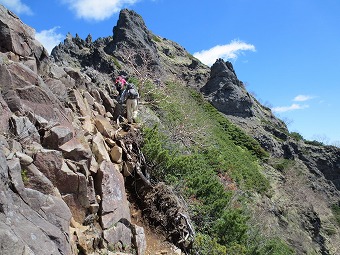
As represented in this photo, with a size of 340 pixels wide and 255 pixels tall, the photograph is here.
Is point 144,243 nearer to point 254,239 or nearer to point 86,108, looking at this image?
point 86,108

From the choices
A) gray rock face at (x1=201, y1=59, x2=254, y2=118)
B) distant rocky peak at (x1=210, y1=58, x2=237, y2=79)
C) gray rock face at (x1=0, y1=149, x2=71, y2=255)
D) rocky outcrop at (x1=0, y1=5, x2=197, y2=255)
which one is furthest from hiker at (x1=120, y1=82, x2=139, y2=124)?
distant rocky peak at (x1=210, y1=58, x2=237, y2=79)

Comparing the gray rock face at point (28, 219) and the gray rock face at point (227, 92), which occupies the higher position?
the gray rock face at point (227, 92)

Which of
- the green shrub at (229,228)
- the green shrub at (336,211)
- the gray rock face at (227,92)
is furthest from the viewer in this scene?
the gray rock face at (227,92)

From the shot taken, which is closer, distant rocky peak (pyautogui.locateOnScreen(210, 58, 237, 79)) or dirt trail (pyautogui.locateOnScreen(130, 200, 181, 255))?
dirt trail (pyautogui.locateOnScreen(130, 200, 181, 255))

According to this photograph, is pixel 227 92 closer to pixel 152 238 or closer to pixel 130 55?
pixel 130 55

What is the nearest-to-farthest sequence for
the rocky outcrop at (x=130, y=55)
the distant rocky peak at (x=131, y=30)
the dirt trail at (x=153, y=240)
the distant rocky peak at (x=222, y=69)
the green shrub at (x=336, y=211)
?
1. the dirt trail at (x=153, y=240)
2. the rocky outcrop at (x=130, y=55)
3. the green shrub at (x=336, y=211)
4. the distant rocky peak at (x=131, y=30)
5. the distant rocky peak at (x=222, y=69)

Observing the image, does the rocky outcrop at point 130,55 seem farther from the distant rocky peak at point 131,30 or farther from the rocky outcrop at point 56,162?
the rocky outcrop at point 56,162

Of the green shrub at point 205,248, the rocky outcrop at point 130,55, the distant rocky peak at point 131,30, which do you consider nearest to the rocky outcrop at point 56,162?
the green shrub at point 205,248

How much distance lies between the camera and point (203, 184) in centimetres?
1309

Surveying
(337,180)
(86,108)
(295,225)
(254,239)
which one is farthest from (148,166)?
(337,180)

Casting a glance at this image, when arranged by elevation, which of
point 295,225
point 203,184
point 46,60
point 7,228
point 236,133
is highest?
point 236,133

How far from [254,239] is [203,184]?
10.1 feet

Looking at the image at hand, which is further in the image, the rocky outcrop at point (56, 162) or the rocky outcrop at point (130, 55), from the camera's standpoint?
the rocky outcrop at point (130, 55)

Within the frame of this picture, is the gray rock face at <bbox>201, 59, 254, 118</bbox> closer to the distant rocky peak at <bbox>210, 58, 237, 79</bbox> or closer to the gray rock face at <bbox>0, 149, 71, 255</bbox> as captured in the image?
the distant rocky peak at <bbox>210, 58, 237, 79</bbox>
